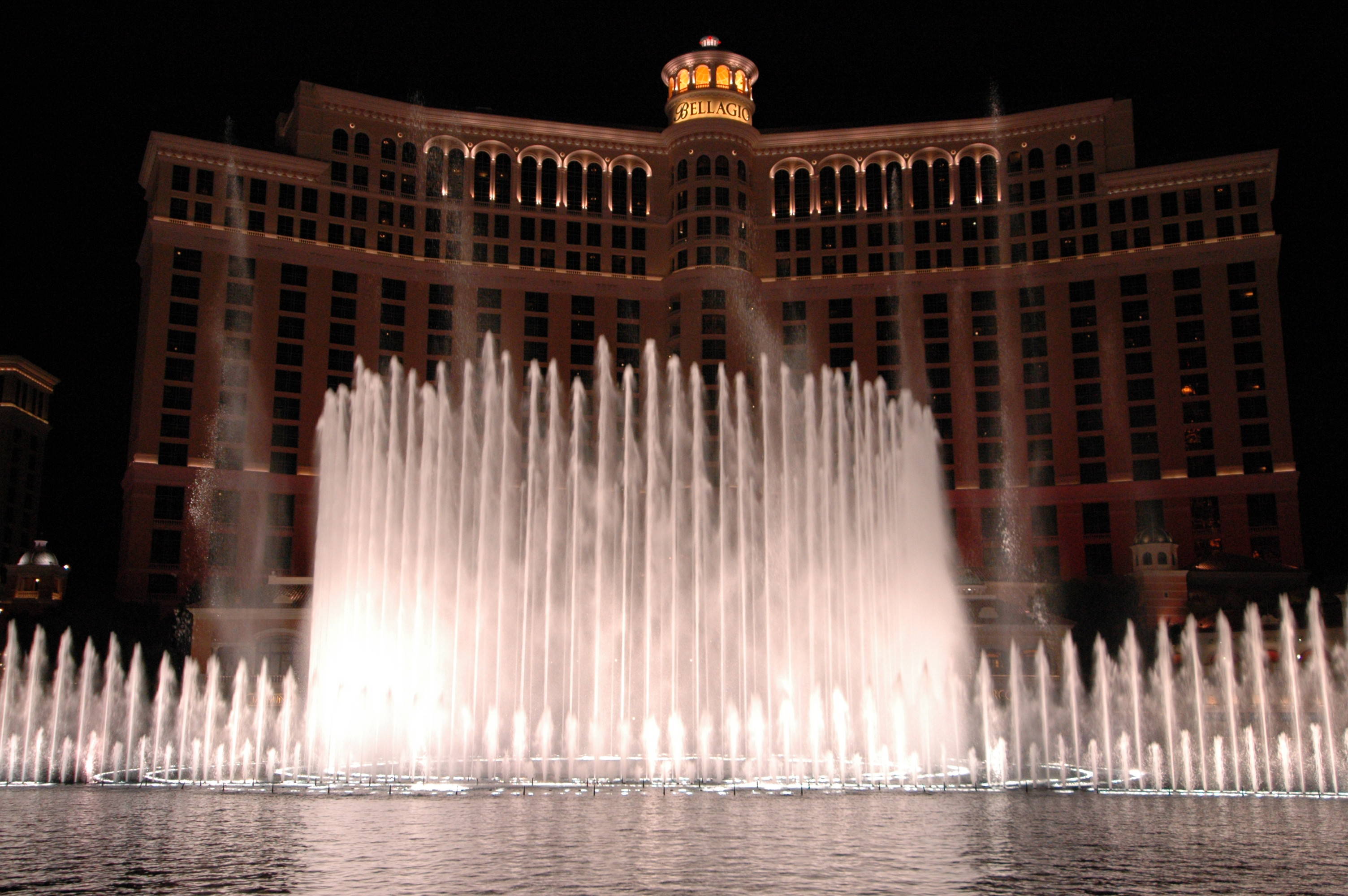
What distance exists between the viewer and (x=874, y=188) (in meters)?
84.4

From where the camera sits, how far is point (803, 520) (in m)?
39.8

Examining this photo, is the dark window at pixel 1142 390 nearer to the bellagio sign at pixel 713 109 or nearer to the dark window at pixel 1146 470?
the dark window at pixel 1146 470

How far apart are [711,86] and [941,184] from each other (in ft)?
57.5

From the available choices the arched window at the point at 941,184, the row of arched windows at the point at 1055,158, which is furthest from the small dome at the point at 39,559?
the row of arched windows at the point at 1055,158

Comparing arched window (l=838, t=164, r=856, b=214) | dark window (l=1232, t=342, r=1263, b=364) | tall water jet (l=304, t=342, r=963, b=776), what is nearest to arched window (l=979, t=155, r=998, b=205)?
arched window (l=838, t=164, r=856, b=214)

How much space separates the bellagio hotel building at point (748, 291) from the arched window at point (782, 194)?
0.22m

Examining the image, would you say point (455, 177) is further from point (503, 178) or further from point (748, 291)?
point (748, 291)

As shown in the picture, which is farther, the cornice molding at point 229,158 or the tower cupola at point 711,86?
the tower cupola at point 711,86

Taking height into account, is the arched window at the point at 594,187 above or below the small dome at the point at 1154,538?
above

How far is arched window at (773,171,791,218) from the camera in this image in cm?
8456

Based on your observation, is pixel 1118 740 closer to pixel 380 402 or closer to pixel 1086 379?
pixel 380 402

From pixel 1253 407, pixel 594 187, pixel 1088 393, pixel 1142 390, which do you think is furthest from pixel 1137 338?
pixel 594 187

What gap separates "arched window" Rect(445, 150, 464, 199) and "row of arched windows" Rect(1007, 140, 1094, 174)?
3782cm

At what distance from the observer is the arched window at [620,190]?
276 feet
